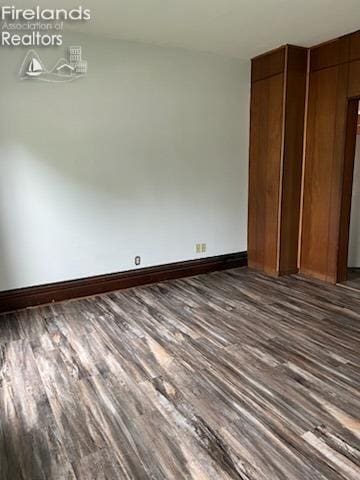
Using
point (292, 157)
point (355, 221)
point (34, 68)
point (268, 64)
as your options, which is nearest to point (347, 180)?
point (292, 157)

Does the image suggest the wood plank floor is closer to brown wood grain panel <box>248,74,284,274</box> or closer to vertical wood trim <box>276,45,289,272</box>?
vertical wood trim <box>276,45,289,272</box>

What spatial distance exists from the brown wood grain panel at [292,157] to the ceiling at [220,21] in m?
0.25

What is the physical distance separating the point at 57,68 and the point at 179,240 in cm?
223

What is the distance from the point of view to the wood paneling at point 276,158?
164 inches

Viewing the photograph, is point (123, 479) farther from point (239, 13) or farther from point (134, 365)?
point (239, 13)

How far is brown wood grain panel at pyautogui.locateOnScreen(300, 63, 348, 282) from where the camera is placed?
156 inches

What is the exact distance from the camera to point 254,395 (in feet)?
7.22

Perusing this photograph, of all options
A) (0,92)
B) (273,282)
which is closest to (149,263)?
(273,282)

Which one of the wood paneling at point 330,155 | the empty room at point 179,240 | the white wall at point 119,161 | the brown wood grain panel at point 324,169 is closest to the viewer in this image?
the empty room at point 179,240

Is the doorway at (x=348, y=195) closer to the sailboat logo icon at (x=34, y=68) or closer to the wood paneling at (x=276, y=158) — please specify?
the wood paneling at (x=276, y=158)

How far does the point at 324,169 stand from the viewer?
4184 millimetres

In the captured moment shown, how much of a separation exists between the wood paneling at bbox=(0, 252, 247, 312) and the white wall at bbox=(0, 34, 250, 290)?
0.27 feet

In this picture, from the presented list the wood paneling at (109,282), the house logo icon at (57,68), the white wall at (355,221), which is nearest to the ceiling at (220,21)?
the house logo icon at (57,68)

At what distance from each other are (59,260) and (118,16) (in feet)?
7.68
